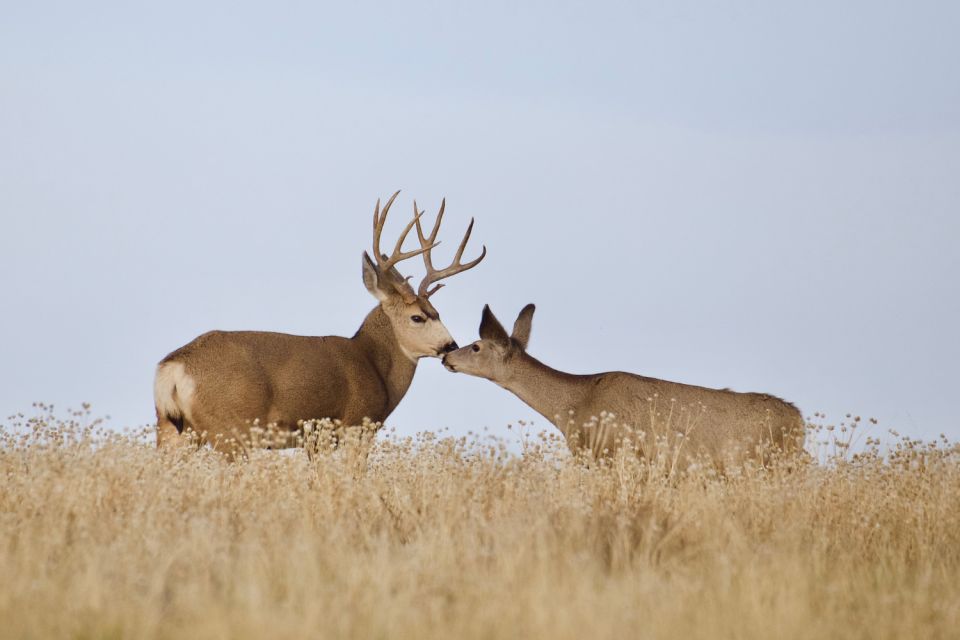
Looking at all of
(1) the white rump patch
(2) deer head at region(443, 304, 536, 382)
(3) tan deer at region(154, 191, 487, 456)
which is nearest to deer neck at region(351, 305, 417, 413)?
(3) tan deer at region(154, 191, 487, 456)

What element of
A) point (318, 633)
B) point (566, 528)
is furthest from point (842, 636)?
point (318, 633)

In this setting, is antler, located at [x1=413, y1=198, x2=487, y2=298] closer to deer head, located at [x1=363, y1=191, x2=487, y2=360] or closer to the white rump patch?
deer head, located at [x1=363, y1=191, x2=487, y2=360]

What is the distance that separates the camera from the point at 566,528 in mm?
6699

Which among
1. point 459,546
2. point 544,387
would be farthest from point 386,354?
point 459,546

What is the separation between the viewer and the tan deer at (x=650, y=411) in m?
11.0

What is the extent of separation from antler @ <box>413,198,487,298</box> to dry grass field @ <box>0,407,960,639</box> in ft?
15.4

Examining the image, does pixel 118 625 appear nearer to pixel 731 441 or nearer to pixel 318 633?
pixel 318 633

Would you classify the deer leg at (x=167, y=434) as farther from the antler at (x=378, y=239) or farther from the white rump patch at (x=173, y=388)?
the antler at (x=378, y=239)

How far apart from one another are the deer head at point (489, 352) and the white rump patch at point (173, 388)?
2.97 meters

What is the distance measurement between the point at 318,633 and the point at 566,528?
2.20 metres

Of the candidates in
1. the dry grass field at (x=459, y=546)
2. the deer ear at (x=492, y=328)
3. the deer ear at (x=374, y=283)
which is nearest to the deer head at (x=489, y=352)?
the deer ear at (x=492, y=328)

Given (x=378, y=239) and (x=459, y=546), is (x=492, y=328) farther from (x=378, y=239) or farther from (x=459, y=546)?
(x=459, y=546)

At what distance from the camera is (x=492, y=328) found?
13.1 m

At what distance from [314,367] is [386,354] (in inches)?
54.3
